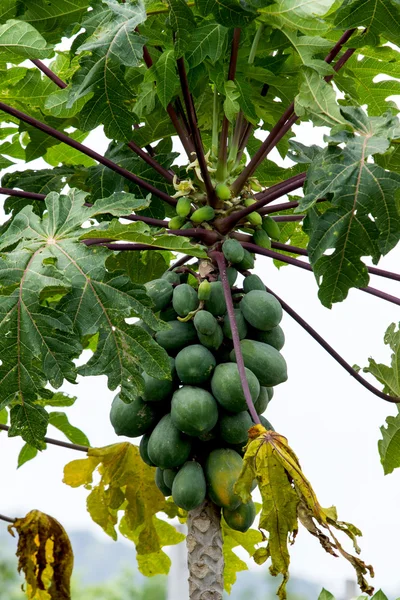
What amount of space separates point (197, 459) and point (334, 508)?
0.42 meters

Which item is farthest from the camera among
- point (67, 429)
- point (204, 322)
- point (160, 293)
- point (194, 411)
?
point (67, 429)

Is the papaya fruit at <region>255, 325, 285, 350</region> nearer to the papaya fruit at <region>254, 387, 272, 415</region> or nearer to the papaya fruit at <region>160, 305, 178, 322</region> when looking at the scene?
the papaya fruit at <region>254, 387, 272, 415</region>

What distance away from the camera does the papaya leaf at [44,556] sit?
2.94 metres

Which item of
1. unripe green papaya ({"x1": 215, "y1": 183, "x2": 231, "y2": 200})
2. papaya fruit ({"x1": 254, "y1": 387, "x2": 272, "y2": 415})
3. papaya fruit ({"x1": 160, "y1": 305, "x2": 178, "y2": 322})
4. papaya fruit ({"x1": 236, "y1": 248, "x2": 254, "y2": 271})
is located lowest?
papaya fruit ({"x1": 254, "y1": 387, "x2": 272, "y2": 415})

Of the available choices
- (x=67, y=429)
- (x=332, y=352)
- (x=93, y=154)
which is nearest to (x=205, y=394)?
(x=332, y=352)

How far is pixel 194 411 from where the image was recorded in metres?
2.19

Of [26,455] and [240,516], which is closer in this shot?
[240,516]

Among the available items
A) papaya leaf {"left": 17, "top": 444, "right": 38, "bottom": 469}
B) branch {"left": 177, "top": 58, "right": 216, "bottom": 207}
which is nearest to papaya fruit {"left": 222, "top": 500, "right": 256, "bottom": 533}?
branch {"left": 177, "top": 58, "right": 216, "bottom": 207}

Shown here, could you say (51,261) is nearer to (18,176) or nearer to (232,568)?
(18,176)

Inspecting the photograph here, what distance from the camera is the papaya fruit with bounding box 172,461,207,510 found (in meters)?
2.23

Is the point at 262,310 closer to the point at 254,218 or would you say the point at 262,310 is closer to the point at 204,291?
the point at 204,291

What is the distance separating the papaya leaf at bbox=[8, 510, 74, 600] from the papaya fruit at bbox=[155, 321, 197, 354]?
1.03 metres

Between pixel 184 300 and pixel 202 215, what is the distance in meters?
0.29

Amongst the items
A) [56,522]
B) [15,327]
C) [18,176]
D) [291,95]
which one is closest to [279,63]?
[291,95]
